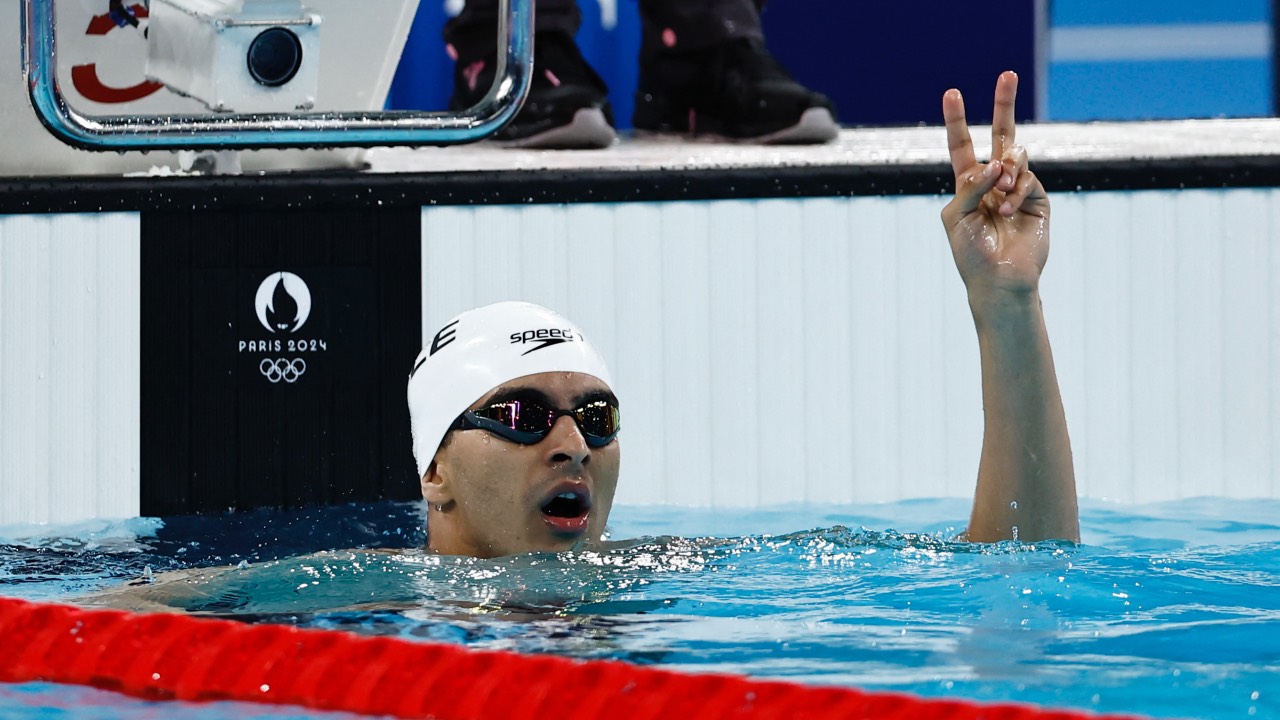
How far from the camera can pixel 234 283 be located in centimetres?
393

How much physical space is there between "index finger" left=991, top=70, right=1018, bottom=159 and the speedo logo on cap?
0.75 m

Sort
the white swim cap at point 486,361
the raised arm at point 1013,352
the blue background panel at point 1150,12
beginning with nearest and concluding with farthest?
the raised arm at point 1013,352, the white swim cap at point 486,361, the blue background panel at point 1150,12

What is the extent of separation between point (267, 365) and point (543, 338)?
1.29 m

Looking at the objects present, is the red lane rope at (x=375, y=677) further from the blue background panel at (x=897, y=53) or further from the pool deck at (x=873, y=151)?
the blue background panel at (x=897, y=53)

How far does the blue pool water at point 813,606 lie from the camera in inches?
83.3

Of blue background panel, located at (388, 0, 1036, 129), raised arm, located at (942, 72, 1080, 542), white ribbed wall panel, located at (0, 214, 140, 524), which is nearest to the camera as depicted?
raised arm, located at (942, 72, 1080, 542)

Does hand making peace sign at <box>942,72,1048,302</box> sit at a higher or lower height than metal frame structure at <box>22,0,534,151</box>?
lower

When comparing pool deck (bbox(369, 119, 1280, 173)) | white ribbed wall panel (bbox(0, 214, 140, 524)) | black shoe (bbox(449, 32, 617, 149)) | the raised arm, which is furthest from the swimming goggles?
black shoe (bbox(449, 32, 617, 149))

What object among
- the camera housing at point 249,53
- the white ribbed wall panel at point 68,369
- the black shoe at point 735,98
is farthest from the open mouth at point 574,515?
the black shoe at point 735,98

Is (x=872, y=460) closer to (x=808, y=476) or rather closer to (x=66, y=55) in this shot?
(x=808, y=476)

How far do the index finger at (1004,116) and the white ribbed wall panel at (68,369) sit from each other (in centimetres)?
212

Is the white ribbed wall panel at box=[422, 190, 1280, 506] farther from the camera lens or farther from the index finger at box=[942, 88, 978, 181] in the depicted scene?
the index finger at box=[942, 88, 978, 181]

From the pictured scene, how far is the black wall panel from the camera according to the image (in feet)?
12.8

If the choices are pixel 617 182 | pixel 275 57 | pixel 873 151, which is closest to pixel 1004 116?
pixel 617 182
